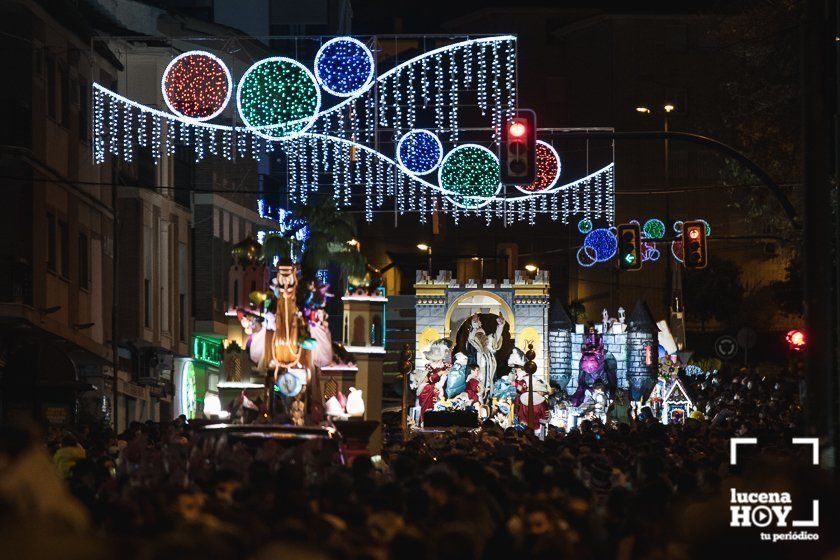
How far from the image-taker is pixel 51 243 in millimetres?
37938

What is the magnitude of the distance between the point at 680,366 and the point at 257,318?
26.7 meters

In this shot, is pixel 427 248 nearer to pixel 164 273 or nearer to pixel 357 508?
pixel 164 273

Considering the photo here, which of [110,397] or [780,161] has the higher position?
[780,161]

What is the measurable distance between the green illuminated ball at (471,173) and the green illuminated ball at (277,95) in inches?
258

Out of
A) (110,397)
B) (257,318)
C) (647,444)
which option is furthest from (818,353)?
(110,397)

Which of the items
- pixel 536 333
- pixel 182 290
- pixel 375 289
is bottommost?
pixel 536 333

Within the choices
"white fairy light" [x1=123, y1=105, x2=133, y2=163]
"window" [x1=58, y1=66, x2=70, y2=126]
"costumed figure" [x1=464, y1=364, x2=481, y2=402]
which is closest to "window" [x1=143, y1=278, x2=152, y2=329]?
"white fairy light" [x1=123, y1=105, x2=133, y2=163]

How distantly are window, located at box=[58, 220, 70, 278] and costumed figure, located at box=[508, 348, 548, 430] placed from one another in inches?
612

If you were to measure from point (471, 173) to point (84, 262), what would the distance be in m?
9.28

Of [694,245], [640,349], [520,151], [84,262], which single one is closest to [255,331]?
[520,151]

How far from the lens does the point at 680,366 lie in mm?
54188

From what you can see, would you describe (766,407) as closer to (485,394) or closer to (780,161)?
(780,161)

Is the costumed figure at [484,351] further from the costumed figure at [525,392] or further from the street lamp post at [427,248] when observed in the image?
the street lamp post at [427,248]

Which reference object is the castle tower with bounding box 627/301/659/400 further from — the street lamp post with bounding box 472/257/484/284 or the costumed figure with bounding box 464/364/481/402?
the street lamp post with bounding box 472/257/484/284
